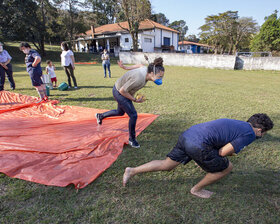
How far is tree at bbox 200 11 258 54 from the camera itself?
34.8 metres

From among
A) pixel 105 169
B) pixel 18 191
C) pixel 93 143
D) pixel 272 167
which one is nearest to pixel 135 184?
pixel 105 169

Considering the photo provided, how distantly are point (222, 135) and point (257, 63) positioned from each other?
18693 millimetres

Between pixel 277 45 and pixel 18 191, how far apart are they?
2907 centimetres

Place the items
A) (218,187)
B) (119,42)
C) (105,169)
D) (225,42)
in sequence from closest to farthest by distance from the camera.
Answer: (218,187) < (105,169) < (119,42) < (225,42)

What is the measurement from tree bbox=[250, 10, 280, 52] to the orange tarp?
25823 mm

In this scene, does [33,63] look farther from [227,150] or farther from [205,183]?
[227,150]

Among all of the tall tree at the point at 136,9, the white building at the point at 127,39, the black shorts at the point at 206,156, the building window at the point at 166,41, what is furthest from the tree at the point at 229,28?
the black shorts at the point at 206,156

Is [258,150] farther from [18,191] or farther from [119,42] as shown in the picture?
[119,42]

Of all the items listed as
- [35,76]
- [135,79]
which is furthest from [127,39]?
[135,79]

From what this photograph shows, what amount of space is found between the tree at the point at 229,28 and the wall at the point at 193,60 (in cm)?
2023

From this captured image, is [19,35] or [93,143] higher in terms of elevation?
[19,35]

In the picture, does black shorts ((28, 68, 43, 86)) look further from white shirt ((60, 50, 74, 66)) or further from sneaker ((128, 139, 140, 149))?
sneaker ((128, 139, 140, 149))

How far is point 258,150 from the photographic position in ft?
11.0

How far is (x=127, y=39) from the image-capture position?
32375 mm
